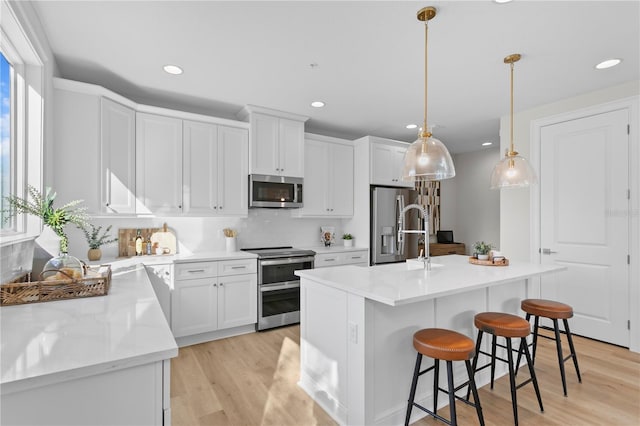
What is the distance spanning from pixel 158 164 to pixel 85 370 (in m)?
2.81

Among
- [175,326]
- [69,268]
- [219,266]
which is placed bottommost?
[175,326]

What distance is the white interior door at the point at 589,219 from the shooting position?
325cm

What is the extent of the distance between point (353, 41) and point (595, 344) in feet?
12.5

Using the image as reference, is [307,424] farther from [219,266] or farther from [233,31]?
[233,31]

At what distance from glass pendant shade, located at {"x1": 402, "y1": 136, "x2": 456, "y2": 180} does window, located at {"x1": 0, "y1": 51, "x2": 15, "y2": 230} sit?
242cm

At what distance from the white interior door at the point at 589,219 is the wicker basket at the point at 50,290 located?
172 inches

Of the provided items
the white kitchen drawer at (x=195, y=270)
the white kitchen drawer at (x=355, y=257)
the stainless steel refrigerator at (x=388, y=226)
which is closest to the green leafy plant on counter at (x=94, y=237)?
the white kitchen drawer at (x=195, y=270)

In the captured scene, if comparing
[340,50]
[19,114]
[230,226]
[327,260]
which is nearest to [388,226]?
[327,260]

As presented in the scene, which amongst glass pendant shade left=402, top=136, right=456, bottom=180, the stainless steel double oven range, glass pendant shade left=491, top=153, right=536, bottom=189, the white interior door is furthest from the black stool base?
the white interior door

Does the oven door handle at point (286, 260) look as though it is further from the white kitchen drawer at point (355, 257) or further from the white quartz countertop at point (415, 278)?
the white quartz countertop at point (415, 278)

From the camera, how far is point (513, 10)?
2014 mm

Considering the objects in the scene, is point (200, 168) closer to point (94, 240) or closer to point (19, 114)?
point (94, 240)

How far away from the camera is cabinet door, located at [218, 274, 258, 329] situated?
11.3 feet

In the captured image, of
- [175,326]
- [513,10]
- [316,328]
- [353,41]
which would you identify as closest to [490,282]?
[316,328]
